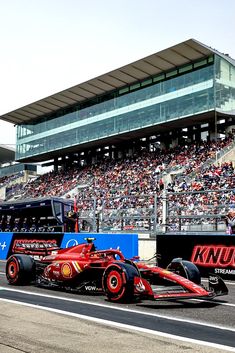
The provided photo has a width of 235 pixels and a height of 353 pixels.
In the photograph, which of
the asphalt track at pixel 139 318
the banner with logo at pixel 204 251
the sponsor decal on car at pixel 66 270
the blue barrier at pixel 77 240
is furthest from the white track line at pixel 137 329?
the blue barrier at pixel 77 240

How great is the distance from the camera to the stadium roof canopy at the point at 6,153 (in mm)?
78787

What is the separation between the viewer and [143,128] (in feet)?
140

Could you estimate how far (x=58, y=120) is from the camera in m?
53.9

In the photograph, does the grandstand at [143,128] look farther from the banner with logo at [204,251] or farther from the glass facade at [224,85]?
the banner with logo at [204,251]

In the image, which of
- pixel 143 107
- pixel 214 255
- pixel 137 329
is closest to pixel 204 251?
pixel 214 255

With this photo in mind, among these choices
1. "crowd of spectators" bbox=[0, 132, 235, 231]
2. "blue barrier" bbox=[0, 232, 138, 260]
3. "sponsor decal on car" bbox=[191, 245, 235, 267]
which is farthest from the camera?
"crowd of spectators" bbox=[0, 132, 235, 231]

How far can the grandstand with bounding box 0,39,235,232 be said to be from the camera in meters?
36.7

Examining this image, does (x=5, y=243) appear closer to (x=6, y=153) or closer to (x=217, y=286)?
(x=217, y=286)

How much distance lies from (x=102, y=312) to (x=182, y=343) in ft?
6.96

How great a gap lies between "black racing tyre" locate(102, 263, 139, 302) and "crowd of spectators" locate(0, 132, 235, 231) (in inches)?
304

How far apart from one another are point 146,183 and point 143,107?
864cm

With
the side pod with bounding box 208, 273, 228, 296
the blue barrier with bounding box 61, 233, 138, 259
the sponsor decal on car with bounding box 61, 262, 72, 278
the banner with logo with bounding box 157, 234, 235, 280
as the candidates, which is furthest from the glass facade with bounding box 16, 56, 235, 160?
the side pod with bounding box 208, 273, 228, 296

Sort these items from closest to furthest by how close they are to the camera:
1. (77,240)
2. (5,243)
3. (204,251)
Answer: (204,251)
(77,240)
(5,243)

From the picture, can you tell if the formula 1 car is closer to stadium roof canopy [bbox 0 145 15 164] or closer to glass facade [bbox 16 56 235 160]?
glass facade [bbox 16 56 235 160]
